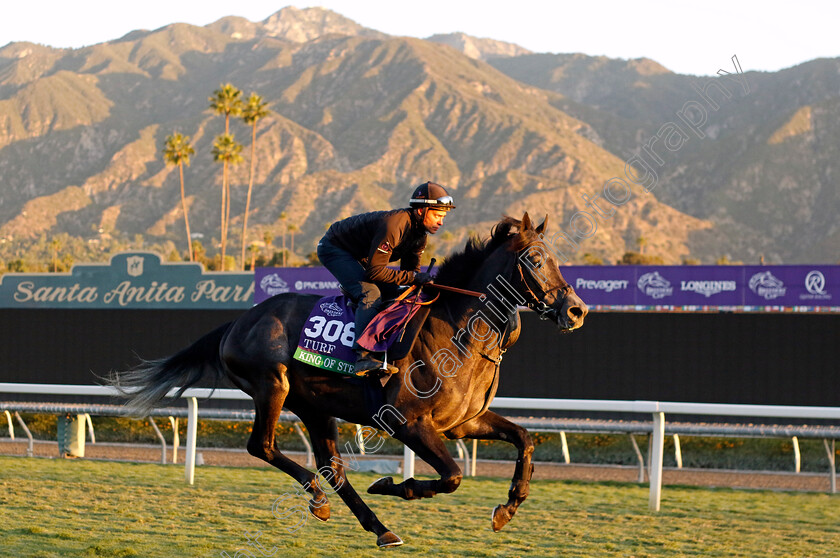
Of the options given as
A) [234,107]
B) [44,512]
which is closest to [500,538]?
[44,512]

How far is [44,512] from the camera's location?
6.90 m

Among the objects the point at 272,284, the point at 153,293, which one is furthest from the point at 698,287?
the point at 153,293

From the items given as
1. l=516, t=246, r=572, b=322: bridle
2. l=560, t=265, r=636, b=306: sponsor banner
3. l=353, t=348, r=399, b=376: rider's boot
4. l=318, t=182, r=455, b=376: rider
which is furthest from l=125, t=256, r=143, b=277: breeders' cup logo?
l=516, t=246, r=572, b=322: bridle

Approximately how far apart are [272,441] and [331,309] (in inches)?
37.9

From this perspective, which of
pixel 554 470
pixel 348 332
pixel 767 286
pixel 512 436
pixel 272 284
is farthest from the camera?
pixel 272 284

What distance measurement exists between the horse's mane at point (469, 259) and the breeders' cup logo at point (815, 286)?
13360 mm

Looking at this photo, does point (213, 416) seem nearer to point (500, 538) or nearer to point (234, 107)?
point (500, 538)

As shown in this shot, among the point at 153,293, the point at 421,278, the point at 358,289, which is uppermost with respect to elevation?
the point at 153,293

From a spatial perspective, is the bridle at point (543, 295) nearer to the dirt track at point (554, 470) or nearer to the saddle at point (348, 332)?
the saddle at point (348, 332)

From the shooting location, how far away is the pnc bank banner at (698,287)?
1761 cm

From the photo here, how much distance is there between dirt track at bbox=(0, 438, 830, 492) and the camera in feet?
38.3

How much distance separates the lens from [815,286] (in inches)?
702

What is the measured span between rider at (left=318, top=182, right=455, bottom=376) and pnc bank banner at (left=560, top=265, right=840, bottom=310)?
12.0m

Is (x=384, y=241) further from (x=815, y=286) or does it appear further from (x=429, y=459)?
(x=815, y=286)
